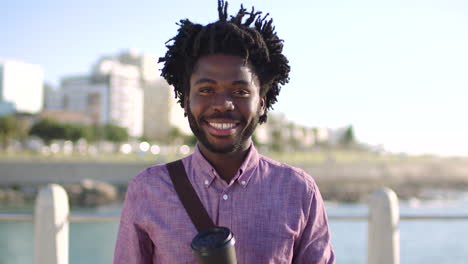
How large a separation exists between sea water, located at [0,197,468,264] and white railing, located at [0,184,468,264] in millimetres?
432

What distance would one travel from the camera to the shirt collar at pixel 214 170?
1538mm

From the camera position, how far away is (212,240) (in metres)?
1.31

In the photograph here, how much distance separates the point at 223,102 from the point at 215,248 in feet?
1.40

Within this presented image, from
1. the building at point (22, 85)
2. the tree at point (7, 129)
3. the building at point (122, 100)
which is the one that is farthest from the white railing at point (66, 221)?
the building at point (22, 85)

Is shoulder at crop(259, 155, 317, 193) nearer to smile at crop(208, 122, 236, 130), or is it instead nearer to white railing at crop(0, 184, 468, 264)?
smile at crop(208, 122, 236, 130)

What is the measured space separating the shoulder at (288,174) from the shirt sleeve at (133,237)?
0.38m

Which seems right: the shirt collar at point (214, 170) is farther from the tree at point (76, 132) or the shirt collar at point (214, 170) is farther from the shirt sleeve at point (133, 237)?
the tree at point (76, 132)

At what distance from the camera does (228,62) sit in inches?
60.2

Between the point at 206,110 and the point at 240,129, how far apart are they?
11 cm

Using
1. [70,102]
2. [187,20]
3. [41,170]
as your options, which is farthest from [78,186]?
[70,102]

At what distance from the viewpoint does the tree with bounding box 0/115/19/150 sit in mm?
54062

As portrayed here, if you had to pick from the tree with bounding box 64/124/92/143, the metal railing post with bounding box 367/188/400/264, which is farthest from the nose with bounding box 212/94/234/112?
the tree with bounding box 64/124/92/143

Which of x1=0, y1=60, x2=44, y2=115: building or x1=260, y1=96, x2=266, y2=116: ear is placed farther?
x1=0, y1=60, x2=44, y2=115: building

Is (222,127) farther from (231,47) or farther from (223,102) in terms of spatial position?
(231,47)
